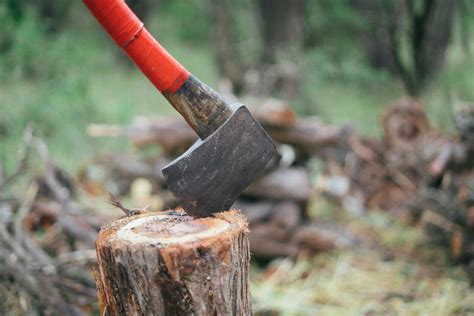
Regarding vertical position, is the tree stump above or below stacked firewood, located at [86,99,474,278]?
above

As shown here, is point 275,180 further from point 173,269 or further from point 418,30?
point 418,30

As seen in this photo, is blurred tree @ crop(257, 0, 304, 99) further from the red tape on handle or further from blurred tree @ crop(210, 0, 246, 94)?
the red tape on handle

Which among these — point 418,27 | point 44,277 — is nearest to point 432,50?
point 418,27

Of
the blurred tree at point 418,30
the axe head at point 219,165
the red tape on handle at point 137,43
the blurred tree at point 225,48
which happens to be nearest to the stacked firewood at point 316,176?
the axe head at point 219,165

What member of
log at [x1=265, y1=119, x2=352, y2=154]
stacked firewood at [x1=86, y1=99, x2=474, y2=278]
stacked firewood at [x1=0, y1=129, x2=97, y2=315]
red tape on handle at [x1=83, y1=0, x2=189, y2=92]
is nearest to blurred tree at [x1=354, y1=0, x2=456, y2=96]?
stacked firewood at [x1=86, y1=99, x2=474, y2=278]

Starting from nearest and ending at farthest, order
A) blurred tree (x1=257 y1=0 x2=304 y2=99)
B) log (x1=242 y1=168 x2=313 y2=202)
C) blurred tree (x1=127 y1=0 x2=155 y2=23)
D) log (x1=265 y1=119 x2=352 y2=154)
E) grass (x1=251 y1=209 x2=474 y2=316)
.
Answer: grass (x1=251 y1=209 x2=474 y2=316) → log (x1=242 y1=168 x2=313 y2=202) → log (x1=265 y1=119 x2=352 y2=154) → blurred tree (x1=257 y1=0 x2=304 y2=99) → blurred tree (x1=127 y1=0 x2=155 y2=23)

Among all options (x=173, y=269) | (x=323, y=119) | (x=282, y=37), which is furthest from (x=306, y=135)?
(x=282, y=37)

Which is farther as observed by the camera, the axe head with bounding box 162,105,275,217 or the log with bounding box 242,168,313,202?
the log with bounding box 242,168,313,202

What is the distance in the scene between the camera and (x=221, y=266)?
190 centimetres

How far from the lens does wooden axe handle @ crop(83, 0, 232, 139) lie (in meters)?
1.94

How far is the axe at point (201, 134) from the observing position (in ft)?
6.55

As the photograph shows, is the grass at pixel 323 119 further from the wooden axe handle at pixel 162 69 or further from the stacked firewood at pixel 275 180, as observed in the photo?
the wooden axe handle at pixel 162 69

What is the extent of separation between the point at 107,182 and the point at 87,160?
2.47ft

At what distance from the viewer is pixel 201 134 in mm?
2076
